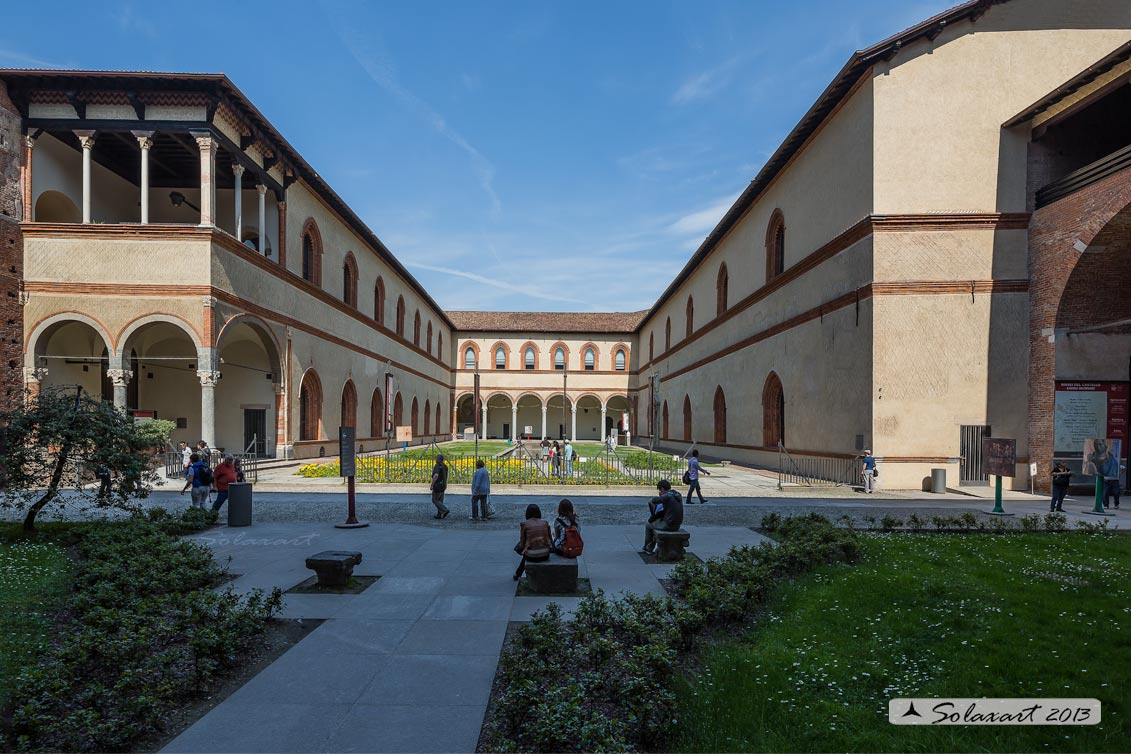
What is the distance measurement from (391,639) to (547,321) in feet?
178

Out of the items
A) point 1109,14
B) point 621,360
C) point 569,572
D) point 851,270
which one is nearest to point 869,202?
point 851,270

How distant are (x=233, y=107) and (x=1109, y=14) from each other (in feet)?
92.0

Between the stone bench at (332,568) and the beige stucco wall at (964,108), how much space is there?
17.3 meters

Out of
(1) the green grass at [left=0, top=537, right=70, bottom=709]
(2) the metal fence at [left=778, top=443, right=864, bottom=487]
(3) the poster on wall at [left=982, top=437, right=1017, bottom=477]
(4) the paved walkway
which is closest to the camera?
(4) the paved walkway

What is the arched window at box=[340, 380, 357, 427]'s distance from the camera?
30.9m

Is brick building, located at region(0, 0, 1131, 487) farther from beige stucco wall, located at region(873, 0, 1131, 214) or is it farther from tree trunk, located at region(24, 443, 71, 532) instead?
tree trunk, located at region(24, 443, 71, 532)

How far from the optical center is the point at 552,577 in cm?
738

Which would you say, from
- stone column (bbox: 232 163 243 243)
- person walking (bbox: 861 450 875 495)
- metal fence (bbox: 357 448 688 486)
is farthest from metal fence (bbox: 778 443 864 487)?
stone column (bbox: 232 163 243 243)

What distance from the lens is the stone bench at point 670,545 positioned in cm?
902

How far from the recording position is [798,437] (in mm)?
21938

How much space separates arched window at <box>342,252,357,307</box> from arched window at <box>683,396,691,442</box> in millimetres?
21816

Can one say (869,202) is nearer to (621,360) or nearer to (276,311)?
(276,311)

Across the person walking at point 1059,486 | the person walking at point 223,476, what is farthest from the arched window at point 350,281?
the person walking at point 1059,486

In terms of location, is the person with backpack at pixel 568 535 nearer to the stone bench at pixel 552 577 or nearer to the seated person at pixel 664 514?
the stone bench at pixel 552 577
